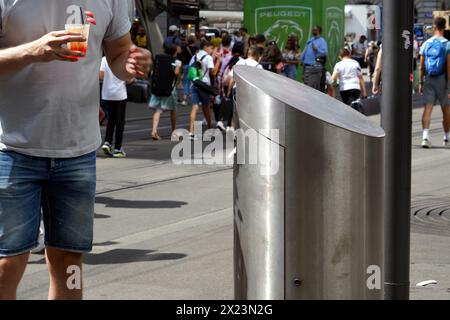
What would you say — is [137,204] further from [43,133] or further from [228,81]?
[228,81]

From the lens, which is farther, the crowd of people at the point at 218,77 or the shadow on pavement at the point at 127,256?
the crowd of people at the point at 218,77

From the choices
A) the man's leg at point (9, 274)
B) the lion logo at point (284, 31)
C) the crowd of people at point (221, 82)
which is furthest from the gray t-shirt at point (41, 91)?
the lion logo at point (284, 31)

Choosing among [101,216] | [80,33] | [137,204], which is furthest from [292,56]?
[80,33]

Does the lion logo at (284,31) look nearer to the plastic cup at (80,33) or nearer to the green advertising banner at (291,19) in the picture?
the green advertising banner at (291,19)

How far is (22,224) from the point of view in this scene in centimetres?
397

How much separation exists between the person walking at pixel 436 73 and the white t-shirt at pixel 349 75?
4.24 meters

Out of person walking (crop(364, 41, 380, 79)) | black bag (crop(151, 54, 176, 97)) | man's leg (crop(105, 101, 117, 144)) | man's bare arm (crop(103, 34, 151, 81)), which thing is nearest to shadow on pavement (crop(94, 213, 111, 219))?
man's bare arm (crop(103, 34, 151, 81))

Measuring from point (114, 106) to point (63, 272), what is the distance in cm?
1111

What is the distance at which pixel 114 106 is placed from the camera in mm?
15188

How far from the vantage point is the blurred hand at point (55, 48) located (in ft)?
12.1

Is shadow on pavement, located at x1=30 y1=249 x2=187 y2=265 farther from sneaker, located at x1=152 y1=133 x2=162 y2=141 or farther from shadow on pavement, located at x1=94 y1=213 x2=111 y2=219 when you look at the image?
sneaker, located at x1=152 y1=133 x2=162 y2=141

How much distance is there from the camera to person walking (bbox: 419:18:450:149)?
604 inches
